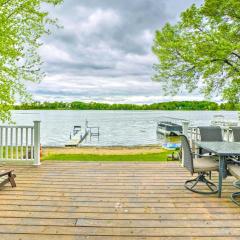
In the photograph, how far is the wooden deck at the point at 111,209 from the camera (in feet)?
9.55

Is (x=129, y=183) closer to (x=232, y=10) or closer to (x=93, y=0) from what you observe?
(x=93, y=0)

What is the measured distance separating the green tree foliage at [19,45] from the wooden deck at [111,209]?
5.81 feet

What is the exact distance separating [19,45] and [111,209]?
161 inches

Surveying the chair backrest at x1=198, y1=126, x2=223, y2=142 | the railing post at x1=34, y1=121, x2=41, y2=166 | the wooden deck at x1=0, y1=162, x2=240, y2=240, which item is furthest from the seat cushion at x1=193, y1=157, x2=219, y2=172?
the railing post at x1=34, y1=121, x2=41, y2=166

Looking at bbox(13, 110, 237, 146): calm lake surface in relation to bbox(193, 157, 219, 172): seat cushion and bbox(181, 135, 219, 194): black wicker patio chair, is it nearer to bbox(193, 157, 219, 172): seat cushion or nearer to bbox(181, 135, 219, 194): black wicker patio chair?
bbox(181, 135, 219, 194): black wicker patio chair

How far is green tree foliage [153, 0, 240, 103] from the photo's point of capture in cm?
960

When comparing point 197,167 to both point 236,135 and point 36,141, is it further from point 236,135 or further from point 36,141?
point 36,141

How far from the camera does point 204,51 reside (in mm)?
9562

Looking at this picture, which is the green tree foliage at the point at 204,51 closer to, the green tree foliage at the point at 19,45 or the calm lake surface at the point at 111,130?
the green tree foliage at the point at 19,45

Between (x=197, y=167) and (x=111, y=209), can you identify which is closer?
(x=111, y=209)

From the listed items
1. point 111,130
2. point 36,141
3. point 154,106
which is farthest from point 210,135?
point 154,106

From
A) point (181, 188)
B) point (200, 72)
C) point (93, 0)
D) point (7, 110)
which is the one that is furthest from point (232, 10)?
point (7, 110)

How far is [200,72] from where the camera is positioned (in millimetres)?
11180

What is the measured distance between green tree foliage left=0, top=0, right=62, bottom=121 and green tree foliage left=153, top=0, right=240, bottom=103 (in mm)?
5492
